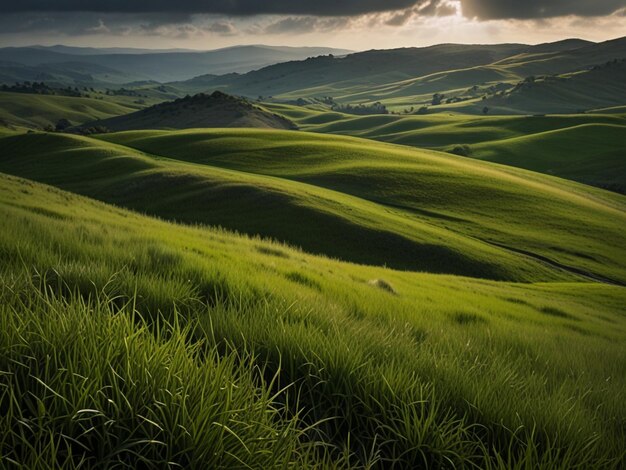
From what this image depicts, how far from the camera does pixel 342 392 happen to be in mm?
3514

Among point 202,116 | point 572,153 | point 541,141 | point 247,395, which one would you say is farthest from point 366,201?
point 202,116

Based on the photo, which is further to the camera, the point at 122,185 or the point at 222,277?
the point at 122,185

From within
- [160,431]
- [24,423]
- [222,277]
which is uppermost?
[24,423]

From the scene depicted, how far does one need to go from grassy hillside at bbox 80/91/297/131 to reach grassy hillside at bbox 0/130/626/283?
70334mm

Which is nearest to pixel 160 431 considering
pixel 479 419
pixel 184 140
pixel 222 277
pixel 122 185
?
pixel 479 419

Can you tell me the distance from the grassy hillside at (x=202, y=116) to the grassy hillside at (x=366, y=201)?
231 feet

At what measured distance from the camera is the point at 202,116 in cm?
16425

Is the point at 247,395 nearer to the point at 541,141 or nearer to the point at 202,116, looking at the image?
the point at 541,141

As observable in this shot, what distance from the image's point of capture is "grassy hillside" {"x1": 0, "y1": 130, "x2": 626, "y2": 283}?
4534cm

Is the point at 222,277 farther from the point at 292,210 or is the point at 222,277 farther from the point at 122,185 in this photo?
the point at 122,185

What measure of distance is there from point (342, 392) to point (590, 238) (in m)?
62.0

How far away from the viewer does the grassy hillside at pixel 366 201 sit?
45.3m

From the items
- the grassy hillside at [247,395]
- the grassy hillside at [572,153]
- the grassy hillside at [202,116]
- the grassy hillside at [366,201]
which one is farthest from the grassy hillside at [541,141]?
the grassy hillside at [247,395]

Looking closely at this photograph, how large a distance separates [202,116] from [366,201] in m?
118
